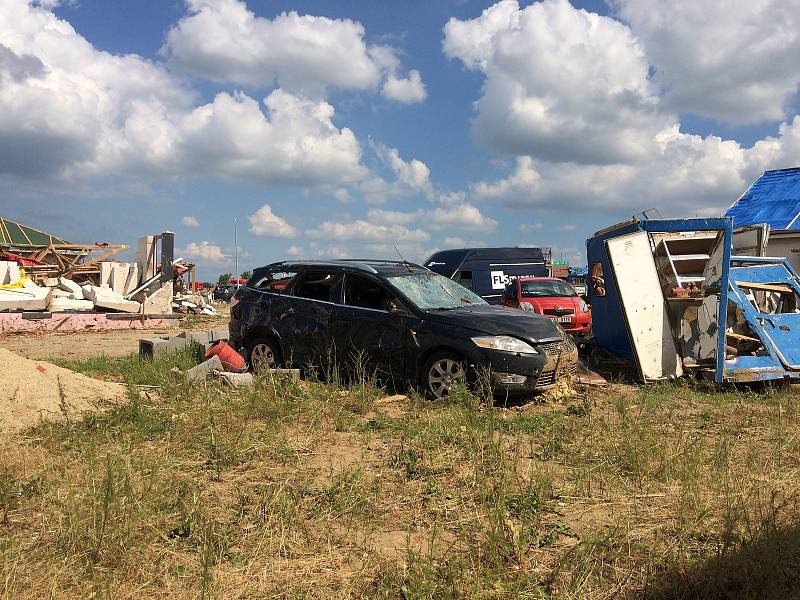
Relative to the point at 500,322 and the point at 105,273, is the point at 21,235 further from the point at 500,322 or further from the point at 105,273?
the point at 500,322

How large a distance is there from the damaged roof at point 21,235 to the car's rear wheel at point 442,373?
93.2 feet

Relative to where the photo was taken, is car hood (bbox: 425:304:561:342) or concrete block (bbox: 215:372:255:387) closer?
car hood (bbox: 425:304:561:342)

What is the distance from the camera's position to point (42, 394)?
6.36 meters

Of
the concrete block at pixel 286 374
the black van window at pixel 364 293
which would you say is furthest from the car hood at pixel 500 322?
the concrete block at pixel 286 374

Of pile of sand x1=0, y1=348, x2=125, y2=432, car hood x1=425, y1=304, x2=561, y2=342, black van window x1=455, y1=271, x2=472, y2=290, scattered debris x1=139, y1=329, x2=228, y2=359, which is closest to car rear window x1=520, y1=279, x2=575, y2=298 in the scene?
black van window x1=455, y1=271, x2=472, y2=290

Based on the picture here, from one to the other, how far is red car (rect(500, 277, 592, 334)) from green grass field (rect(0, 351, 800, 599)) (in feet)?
22.5

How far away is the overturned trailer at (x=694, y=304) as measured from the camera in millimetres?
8328

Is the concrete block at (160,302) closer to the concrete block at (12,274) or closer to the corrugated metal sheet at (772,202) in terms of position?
the concrete block at (12,274)

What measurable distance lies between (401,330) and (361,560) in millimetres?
4416

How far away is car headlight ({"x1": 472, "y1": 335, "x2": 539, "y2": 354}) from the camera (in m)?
6.94

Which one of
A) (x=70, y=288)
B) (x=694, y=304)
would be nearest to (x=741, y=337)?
(x=694, y=304)

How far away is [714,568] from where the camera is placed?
304 centimetres

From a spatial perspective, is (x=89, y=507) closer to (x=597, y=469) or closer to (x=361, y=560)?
(x=361, y=560)

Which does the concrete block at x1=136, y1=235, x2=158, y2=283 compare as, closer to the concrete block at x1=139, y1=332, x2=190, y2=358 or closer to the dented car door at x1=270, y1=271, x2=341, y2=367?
the concrete block at x1=139, y1=332, x2=190, y2=358
